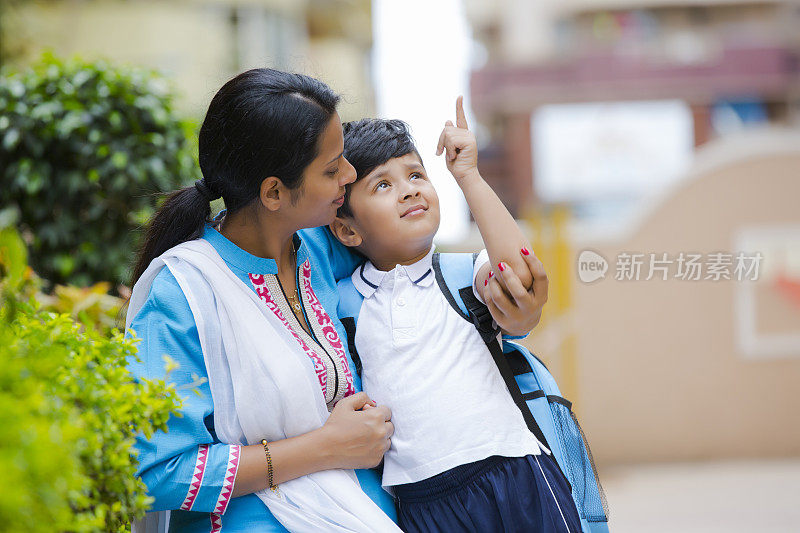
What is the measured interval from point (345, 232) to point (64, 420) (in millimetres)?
999

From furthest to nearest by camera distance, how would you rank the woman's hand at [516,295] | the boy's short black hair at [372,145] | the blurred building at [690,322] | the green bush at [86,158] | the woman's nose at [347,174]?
the blurred building at [690,322] < the green bush at [86,158] < the boy's short black hair at [372,145] < the woman's nose at [347,174] < the woman's hand at [516,295]

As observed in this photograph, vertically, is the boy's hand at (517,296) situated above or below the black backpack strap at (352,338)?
above

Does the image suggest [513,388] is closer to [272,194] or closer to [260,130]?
[272,194]

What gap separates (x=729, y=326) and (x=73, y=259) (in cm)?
564

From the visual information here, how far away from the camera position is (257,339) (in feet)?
→ 5.37

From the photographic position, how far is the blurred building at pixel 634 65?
18.3 m

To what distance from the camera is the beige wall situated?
725cm

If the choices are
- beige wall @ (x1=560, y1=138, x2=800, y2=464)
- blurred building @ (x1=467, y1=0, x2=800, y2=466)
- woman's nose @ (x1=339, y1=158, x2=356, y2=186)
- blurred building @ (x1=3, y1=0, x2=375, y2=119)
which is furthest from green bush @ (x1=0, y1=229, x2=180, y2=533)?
blurred building @ (x1=3, y1=0, x2=375, y2=119)

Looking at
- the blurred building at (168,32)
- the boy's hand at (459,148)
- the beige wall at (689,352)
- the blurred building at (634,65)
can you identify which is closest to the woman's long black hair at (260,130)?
the boy's hand at (459,148)

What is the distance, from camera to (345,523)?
5.25ft

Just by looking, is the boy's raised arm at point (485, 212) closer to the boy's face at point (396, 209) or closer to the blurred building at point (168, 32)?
the boy's face at point (396, 209)

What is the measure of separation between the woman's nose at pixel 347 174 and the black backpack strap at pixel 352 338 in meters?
0.32

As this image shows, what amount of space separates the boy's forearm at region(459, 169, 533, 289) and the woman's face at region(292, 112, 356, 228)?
0.88 ft

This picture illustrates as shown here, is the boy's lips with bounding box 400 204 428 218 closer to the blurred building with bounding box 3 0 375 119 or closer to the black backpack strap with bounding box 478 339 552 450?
the black backpack strap with bounding box 478 339 552 450
